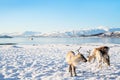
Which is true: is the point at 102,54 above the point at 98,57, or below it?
above

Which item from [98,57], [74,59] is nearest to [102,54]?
[98,57]

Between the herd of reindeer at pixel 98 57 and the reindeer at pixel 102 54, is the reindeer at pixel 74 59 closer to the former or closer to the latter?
the herd of reindeer at pixel 98 57

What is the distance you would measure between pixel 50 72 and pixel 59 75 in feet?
3.32

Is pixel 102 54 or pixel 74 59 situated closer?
pixel 74 59

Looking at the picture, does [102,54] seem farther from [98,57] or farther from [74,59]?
A: [74,59]

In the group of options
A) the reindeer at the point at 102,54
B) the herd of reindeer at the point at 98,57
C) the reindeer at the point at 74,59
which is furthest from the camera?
the reindeer at the point at 102,54

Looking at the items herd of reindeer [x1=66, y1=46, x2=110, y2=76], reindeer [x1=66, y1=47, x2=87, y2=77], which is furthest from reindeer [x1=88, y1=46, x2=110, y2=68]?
reindeer [x1=66, y1=47, x2=87, y2=77]

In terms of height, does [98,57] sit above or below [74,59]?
below

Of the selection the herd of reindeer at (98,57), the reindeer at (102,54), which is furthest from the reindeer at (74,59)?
the reindeer at (102,54)

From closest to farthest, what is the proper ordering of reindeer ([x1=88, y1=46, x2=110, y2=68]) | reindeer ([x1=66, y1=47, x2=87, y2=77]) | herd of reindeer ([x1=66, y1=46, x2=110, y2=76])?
1. reindeer ([x1=66, y1=47, x2=87, y2=77])
2. herd of reindeer ([x1=66, y1=46, x2=110, y2=76])
3. reindeer ([x1=88, y1=46, x2=110, y2=68])

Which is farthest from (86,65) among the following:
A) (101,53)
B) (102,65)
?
(101,53)

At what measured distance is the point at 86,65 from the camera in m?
14.3

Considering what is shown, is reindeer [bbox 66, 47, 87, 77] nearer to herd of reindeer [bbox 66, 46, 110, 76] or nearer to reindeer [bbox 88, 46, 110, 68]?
herd of reindeer [bbox 66, 46, 110, 76]

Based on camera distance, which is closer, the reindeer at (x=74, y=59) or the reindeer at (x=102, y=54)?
the reindeer at (x=74, y=59)
